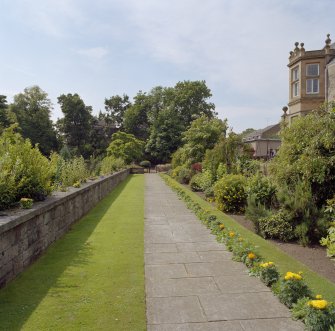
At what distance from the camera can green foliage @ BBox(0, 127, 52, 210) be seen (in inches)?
219

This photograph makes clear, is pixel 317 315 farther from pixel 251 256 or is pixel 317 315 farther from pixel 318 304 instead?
pixel 251 256

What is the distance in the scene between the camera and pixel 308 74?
85.6 feet

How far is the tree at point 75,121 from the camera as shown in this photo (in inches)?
2147

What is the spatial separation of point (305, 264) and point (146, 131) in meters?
55.6

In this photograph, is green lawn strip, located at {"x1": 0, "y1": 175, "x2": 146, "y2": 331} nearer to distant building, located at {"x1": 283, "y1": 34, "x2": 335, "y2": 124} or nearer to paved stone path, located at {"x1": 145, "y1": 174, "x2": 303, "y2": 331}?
paved stone path, located at {"x1": 145, "y1": 174, "x2": 303, "y2": 331}

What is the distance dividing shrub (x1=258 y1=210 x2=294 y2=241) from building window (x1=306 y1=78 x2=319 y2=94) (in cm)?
2129

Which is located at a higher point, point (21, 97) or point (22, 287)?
point (21, 97)

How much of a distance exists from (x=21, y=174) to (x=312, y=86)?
2491 centimetres

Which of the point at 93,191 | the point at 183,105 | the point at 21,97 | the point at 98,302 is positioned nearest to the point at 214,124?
the point at 93,191

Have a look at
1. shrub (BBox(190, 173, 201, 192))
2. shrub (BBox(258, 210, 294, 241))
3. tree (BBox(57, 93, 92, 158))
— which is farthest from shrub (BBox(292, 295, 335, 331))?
tree (BBox(57, 93, 92, 158))

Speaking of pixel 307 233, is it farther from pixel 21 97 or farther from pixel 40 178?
pixel 21 97

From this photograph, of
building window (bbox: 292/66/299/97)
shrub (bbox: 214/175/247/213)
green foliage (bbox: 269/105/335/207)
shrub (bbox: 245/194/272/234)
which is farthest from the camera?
building window (bbox: 292/66/299/97)

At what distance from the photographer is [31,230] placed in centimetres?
557

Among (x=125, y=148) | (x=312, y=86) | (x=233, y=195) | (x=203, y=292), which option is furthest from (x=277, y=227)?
(x=125, y=148)
